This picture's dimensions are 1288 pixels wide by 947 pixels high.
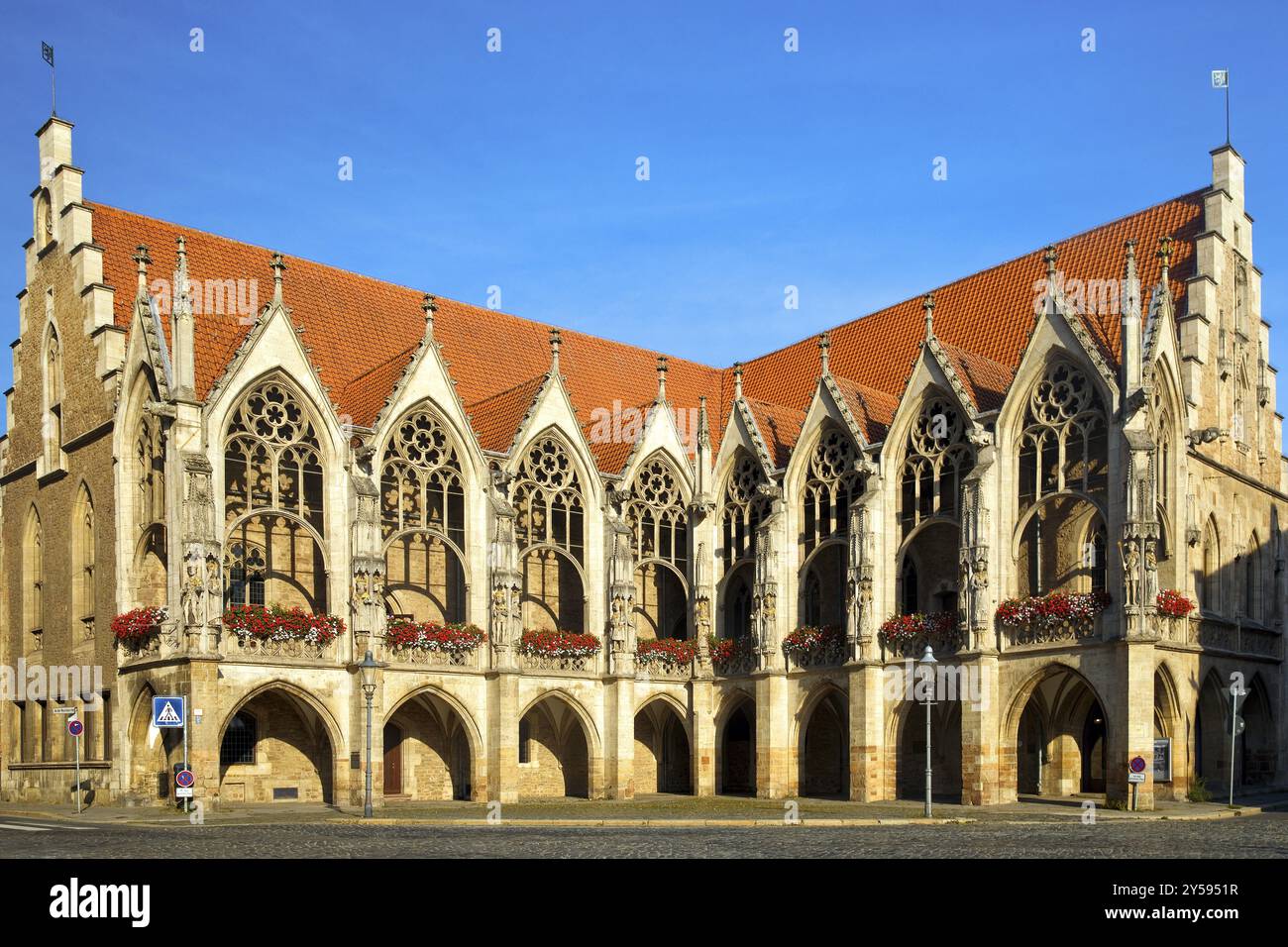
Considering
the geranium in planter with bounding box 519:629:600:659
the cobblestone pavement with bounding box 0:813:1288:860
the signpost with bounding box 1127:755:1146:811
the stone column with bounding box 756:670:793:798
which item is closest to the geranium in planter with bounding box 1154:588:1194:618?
the signpost with bounding box 1127:755:1146:811

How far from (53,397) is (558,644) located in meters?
15.9

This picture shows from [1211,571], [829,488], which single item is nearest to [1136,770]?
[1211,571]

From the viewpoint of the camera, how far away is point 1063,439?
3441cm

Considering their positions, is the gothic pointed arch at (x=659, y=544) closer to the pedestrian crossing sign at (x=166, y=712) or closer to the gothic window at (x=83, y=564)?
the gothic window at (x=83, y=564)

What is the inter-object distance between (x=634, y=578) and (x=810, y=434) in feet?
23.2

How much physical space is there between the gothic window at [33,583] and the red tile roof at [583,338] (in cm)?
760

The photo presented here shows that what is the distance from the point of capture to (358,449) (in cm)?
3659

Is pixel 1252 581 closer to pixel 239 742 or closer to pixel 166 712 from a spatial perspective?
pixel 239 742

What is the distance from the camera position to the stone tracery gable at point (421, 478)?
37656 millimetres
